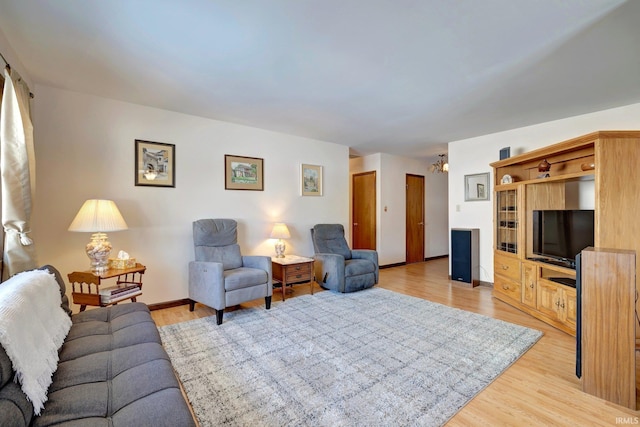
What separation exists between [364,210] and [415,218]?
1.26m

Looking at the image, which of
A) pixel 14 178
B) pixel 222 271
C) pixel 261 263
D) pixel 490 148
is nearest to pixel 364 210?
pixel 490 148

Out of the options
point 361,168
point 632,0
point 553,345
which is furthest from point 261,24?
point 361,168

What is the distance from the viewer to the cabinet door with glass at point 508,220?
356cm

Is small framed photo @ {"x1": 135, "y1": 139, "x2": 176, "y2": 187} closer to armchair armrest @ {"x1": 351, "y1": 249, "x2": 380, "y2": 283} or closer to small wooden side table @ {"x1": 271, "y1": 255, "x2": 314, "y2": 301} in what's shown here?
small wooden side table @ {"x1": 271, "y1": 255, "x2": 314, "y2": 301}

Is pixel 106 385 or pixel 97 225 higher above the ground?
pixel 97 225

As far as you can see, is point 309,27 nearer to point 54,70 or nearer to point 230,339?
point 54,70

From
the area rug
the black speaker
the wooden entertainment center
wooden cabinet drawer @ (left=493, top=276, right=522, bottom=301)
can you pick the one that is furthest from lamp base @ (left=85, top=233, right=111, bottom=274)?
the black speaker

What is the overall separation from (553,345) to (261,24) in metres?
3.38

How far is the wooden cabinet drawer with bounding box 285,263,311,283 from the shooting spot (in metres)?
3.82

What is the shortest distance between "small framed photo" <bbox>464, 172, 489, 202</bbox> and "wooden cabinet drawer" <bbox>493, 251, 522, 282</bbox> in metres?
1.06

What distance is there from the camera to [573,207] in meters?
3.37

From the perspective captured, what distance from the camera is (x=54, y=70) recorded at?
8.17ft

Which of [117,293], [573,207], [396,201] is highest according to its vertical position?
[396,201]

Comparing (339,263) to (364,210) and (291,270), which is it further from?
(364,210)
